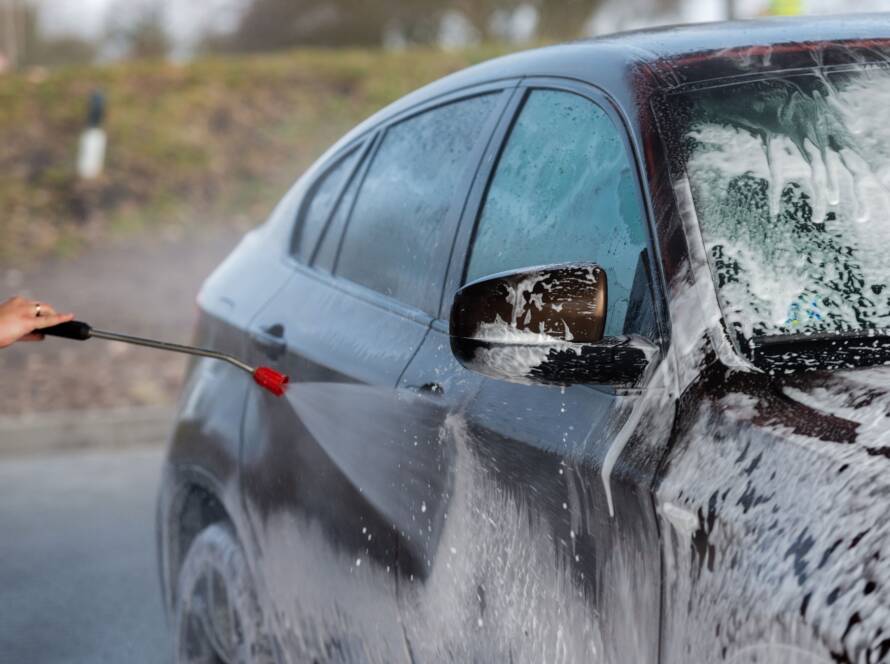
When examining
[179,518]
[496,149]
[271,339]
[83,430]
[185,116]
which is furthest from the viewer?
[185,116]

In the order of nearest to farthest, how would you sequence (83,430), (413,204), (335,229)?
(413,204)
(335,229)
(83,430)

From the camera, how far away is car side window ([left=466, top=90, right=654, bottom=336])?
2.40 m

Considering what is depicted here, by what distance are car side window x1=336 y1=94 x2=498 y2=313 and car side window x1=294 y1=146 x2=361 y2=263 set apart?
0.17 meters

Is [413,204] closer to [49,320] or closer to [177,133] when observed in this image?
[49,320]

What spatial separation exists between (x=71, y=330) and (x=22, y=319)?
106mm

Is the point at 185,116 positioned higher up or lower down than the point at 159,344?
lower down

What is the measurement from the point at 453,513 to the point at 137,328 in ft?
29.8

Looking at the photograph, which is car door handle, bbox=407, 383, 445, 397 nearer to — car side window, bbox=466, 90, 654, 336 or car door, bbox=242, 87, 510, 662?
car door, bbox=242, 87, 510, 662

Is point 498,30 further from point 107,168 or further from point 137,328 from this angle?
point 137,328

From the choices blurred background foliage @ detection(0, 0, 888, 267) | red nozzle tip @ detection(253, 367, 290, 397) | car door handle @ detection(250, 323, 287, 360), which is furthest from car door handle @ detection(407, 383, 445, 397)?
blurred background foliage @ detection(0, 0, 888, 267)

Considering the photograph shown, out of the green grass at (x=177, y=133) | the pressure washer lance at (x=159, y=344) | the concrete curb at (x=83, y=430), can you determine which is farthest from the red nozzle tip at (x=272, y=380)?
the green grass at (x=177, y=133)

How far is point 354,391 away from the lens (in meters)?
3.03

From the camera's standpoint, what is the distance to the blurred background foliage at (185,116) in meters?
15.5

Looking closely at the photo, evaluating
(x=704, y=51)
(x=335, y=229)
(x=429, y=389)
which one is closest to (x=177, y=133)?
(x=335, y=229)
